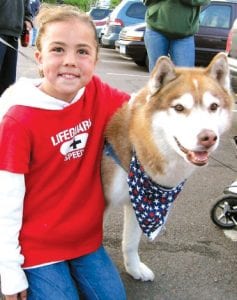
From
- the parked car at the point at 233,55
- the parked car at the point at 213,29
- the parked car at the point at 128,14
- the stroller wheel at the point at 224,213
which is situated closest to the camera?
the stroller wheel at the point at 224,213

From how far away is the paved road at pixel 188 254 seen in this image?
2920 millimetres

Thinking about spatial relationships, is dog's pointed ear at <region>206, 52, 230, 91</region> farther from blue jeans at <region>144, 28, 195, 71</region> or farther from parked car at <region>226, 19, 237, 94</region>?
parked car at <region>226, 19, 237, 94</region>

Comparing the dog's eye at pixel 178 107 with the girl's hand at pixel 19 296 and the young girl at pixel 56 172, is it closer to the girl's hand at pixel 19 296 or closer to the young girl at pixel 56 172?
the young girl at pixel 56 172

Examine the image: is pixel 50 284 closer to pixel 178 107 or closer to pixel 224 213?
pixel 178 107

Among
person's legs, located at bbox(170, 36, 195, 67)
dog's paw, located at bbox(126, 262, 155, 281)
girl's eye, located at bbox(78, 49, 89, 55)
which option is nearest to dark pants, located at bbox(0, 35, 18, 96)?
person's legs, located at bbox(170, 36, 195, 67)

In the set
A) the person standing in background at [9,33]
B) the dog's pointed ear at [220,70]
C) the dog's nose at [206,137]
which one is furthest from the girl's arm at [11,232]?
the person standing in background at [9,33]

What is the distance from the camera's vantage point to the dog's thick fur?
2.23 metres

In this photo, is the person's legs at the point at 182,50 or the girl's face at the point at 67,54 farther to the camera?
the person's legs at the point at 182,50

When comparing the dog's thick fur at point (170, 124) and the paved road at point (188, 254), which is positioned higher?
the dog's thick fur at point (170, 124)

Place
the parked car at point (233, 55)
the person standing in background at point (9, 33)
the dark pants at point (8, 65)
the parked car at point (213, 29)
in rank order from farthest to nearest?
the parked car at point (213, 29) < the parked car at point (233, 55) < the dark pants at point (8, 65) < the person standing in background at point (9, 33)

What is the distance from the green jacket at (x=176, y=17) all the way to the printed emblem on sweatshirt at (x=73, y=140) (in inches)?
76.0

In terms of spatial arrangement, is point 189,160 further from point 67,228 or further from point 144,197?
point 67,228

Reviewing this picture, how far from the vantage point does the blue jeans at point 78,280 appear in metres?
2.32

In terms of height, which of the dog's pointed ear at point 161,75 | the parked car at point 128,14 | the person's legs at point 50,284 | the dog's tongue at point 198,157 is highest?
Answer: the dog's pointed ear at point 161,75
